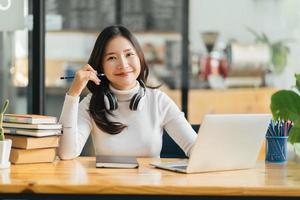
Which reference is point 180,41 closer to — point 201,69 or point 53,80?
point 201,69

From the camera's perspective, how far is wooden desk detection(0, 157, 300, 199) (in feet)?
7.25

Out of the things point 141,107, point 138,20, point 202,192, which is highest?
point 138,20

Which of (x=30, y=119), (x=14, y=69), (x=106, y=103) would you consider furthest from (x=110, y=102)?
(x=14, y=69)

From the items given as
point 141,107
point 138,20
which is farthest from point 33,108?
point 141,107

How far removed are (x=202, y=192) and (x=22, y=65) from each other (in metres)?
2.79

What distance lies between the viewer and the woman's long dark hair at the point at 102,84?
2.92 m

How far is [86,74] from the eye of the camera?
2783 mm

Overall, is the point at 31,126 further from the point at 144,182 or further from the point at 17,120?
the point at 144,182

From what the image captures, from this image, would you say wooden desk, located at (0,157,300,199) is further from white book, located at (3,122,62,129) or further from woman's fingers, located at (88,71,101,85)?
woman's fingers, located at (88,71,101,85)

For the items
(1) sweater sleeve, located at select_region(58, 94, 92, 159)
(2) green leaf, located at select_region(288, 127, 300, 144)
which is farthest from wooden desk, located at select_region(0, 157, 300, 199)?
(1) sweater sleeve, located at select_region(58, 94, 92, 159)

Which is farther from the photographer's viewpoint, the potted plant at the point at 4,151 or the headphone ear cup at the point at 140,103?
the headphone ear cup at the point at 140,103

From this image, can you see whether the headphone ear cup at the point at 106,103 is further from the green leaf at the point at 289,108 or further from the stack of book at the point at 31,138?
the green leaf at the point at 289,108

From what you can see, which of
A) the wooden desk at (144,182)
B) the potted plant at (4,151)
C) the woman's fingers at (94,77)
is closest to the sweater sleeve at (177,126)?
the woman's fingers at (94,77)

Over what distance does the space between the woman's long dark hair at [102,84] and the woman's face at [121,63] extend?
0.02m
